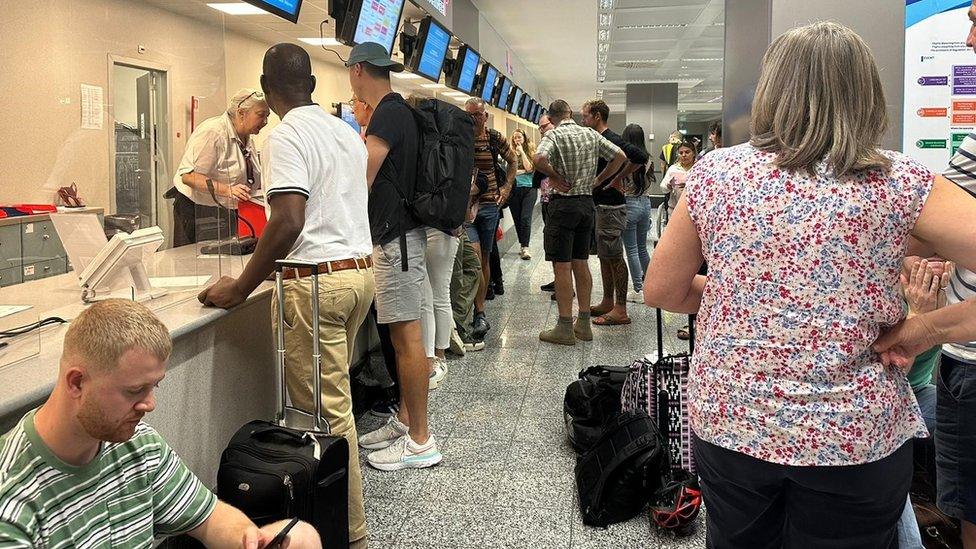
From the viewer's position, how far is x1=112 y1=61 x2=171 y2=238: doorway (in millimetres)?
2590

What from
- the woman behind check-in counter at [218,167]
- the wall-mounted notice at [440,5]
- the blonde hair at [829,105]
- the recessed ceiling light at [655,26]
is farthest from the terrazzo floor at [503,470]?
the recessed ceiling light at [655,26]

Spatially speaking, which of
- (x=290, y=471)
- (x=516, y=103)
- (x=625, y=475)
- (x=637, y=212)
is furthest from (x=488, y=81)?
(x=290, y=471)

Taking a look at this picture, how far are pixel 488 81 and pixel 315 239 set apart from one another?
8048 millimetres

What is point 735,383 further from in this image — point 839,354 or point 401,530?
point 401,530

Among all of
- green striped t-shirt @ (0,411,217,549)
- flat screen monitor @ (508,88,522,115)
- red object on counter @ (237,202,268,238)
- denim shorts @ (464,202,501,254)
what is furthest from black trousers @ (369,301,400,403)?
flat screen monitor @ (508,88,522,115)

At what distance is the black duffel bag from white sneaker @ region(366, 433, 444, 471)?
2.03 feet

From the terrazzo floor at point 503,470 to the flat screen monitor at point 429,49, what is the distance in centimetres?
273

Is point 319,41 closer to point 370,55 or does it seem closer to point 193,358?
point 370,55

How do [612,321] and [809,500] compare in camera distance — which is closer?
[809,500]

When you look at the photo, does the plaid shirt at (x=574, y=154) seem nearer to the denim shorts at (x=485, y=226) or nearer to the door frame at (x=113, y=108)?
the denim shorts at (x=485, y=226)

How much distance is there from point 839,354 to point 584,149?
3.81 meters

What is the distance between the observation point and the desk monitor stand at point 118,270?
232 cm

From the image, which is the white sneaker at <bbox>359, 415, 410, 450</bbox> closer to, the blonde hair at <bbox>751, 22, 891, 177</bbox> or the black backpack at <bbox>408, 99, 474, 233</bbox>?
the black backpack at <bbox>408, 99, 474, 233</bbox>

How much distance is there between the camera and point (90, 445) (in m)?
1.19
